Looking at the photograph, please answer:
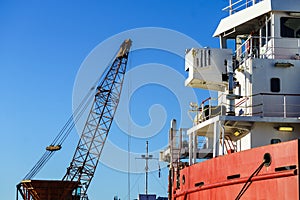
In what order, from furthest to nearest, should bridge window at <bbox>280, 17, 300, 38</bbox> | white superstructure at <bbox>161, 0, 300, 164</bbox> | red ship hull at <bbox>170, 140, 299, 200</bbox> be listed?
1. bridge window at <bbox>280, 17, 300, 38</bbox>
2. white superstructure at <bbox>161, 0, 300, 164</bbox>
3. red ship hull at <bbox>170, 140, 299, 200</bbox>

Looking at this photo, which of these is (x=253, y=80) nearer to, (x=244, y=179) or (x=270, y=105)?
(x=270, y=105)

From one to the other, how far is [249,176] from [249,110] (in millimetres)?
4437

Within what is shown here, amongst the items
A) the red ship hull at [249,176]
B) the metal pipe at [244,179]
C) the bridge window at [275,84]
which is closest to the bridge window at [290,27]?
the bridge window at [275,84]

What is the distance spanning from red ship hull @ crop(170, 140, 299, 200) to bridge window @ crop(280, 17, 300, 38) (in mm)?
6306

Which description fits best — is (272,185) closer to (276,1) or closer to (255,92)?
(255,92)

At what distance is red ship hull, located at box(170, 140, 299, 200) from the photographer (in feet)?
60.6

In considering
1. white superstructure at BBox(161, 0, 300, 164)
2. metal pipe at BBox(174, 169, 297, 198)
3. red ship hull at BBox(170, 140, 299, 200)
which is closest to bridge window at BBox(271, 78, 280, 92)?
white superstructure at BBox(161, 0, 300, 164)

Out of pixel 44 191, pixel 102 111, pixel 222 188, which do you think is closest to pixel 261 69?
pixel 222 188

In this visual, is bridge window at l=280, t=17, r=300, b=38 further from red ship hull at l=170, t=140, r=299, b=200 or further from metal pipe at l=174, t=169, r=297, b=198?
metal pipe at l=174, t=169, r=297, b=198

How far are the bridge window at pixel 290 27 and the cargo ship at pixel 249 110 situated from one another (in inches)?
1.5

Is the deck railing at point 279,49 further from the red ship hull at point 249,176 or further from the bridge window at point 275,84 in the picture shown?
the red ship hull at point 249,176

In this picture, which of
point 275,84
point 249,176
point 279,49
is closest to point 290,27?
point 279,49

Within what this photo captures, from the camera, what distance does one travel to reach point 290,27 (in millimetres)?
25641

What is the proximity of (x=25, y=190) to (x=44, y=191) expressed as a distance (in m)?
1.80
